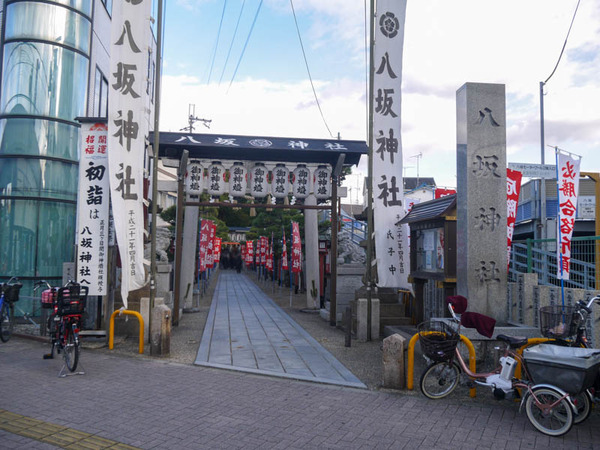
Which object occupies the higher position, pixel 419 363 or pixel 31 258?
pixel 31 258

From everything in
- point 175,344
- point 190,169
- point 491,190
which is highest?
point 190,169

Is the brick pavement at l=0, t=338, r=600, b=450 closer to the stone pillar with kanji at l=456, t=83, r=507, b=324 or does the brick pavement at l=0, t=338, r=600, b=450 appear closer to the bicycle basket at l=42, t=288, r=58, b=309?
the bicycle basket at l=42, t=288, r=58, b=309

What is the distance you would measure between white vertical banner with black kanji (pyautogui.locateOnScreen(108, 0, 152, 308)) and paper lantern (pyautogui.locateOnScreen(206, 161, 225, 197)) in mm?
4858

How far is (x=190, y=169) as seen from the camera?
49.6ft

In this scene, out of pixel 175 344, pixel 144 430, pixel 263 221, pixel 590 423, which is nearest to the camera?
pixel 144 430

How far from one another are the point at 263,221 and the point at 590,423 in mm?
29489

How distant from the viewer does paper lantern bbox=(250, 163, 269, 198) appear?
15461 millimetres

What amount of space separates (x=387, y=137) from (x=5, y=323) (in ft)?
34.1

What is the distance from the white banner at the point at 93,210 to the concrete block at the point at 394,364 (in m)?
6.63

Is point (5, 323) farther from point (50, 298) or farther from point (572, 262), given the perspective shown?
point (572, 262)

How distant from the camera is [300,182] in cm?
1573

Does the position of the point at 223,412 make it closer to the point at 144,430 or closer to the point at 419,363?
the point at 144,430

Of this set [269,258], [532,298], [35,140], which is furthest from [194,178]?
[269,258]

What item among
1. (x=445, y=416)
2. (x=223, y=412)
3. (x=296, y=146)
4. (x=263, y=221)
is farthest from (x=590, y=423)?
(x=263, y=221)
